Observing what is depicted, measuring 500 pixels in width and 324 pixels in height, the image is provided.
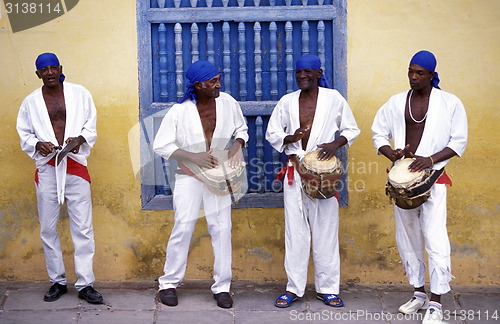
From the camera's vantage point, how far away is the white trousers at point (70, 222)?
267 inches

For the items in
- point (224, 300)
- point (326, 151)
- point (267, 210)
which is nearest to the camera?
point (326, 151)

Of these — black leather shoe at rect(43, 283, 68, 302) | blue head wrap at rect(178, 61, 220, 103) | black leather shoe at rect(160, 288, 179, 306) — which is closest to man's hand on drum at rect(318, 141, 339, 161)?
blue head wrap at rect(178, 61, 220, 103)

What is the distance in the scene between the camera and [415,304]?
21.8ft

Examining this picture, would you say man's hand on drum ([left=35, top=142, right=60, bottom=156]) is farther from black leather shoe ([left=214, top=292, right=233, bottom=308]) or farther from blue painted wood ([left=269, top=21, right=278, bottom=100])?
blue painted wood ([left=269, top=21, right=278, bottom=100])

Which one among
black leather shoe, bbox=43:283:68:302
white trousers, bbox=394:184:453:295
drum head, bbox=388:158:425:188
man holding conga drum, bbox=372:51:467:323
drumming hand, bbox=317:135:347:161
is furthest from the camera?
black leather shoe, bbox=43:283:68:302

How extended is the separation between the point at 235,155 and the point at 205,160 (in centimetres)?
24

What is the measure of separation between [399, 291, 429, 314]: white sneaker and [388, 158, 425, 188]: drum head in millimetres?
1048

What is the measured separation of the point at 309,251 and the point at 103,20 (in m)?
2.57

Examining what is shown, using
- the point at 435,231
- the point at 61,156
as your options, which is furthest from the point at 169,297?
the point at 435,231

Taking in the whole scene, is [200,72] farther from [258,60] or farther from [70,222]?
[70,222]

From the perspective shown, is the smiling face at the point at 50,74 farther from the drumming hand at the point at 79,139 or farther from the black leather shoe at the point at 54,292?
the black leather shoe at the point at 54,292

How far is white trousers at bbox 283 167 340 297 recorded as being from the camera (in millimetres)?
6773

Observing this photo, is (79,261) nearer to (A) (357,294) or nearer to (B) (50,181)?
(B) (50,181)

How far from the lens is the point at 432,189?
637 cm
